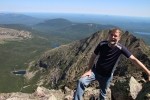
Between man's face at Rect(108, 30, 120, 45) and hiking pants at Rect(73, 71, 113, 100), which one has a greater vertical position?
man's face at Rect(108, 30, 120, 45)

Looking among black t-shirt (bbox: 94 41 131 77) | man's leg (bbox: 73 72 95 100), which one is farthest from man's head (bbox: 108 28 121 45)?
man's leg (bbox: 73 72 95 100)

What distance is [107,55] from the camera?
15391mm

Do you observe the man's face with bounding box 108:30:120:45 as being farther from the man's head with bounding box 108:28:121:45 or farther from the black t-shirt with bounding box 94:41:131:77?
the black t-shirt with bounding box 94:41:131:77

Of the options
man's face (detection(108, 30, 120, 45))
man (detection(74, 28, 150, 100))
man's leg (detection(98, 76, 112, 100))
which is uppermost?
man's face (detection(108, 30, 120, 45))

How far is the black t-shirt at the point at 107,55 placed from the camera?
15.4 meters

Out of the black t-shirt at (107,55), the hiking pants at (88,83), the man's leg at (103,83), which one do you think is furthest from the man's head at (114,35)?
the man's leg at (103,83)

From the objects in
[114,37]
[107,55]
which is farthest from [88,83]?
[114,37]

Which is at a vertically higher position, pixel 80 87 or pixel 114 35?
pixel 114 35

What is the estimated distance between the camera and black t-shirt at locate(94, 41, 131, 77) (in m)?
15.4

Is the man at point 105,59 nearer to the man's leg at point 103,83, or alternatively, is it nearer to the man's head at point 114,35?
the man's head at point 114,35

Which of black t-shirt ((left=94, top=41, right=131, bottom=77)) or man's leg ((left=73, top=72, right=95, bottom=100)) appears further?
black t-shirt ((left=94, top=41, right=131, bottom=77))

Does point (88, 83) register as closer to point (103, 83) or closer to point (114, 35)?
point (103, 83)

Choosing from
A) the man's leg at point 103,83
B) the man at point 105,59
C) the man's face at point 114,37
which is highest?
the man's face at point 114,37

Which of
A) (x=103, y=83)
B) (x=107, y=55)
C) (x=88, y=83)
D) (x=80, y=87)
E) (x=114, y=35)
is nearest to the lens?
(x=80, y=87)
